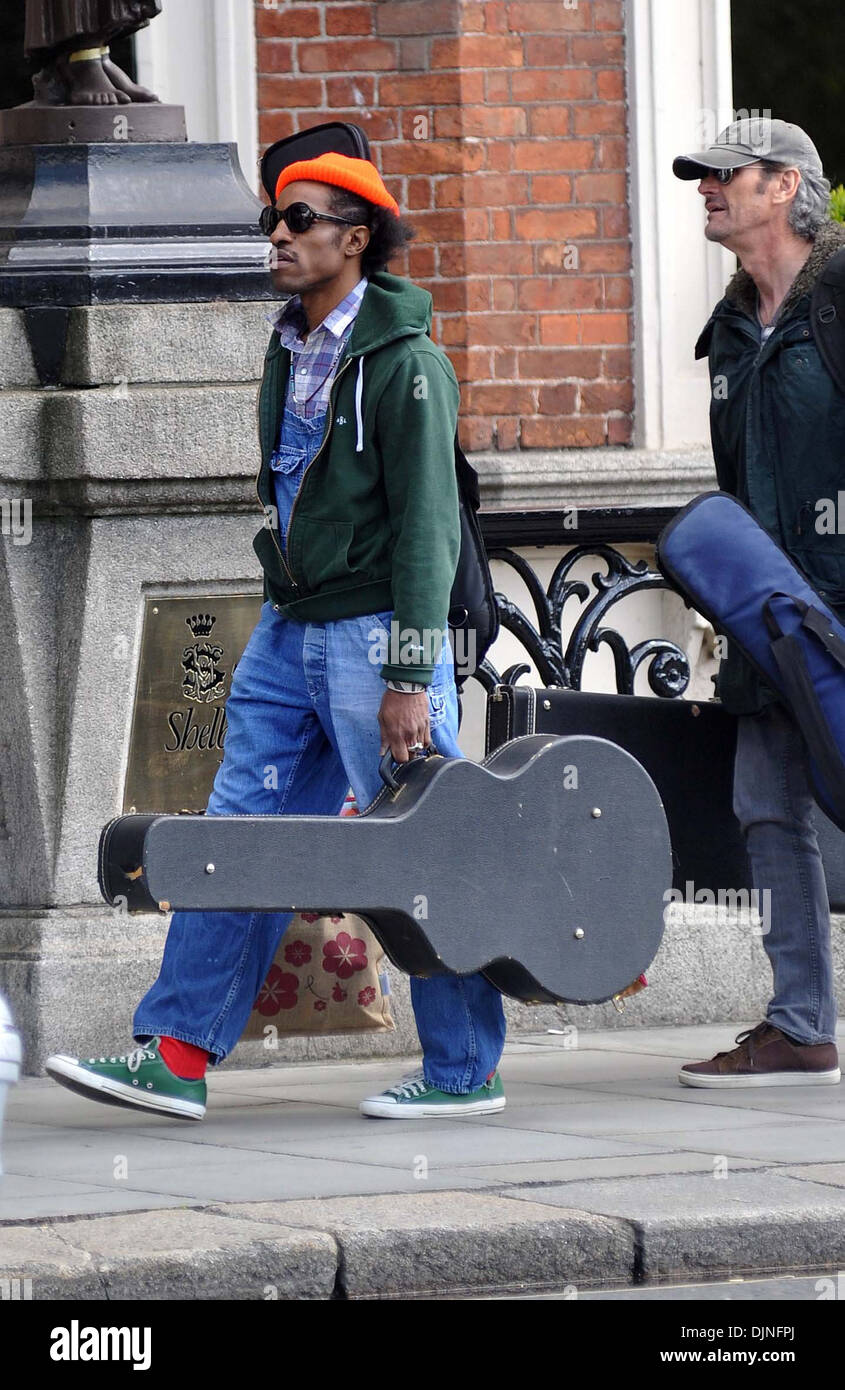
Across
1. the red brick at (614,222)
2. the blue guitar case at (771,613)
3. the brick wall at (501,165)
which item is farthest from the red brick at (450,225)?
the blue guitar case at (771,613)

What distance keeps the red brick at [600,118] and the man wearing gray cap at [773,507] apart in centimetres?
348

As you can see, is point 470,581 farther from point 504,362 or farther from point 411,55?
point 411,55

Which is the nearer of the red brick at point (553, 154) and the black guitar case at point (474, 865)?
the black guitar case at point (474, 865)

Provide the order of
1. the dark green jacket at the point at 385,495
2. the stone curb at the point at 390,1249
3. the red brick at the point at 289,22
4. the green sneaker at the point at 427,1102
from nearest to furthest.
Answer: the stone curb at the point at 390,1249, the dark green jacket at the point at 385,495, the green sneaker at the point at 427,1102, the red brick at the point at 289,22

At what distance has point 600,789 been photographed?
18.0 ft

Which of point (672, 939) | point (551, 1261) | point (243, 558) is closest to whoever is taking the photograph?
point (551, 1261)

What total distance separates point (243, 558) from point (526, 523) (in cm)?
111

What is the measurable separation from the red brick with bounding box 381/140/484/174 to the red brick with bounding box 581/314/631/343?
0.71m

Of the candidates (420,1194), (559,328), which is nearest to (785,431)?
(420,1194)

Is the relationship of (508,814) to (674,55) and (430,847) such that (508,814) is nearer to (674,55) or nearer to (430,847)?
(430,847)

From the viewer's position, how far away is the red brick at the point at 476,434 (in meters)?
9.34

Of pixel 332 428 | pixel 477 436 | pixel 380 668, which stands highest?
pixel 477 436

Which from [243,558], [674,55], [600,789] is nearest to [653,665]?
[243,558]

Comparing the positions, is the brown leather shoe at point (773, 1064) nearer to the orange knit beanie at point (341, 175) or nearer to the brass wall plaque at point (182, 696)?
the brass wall plaque at point (182, 696)
